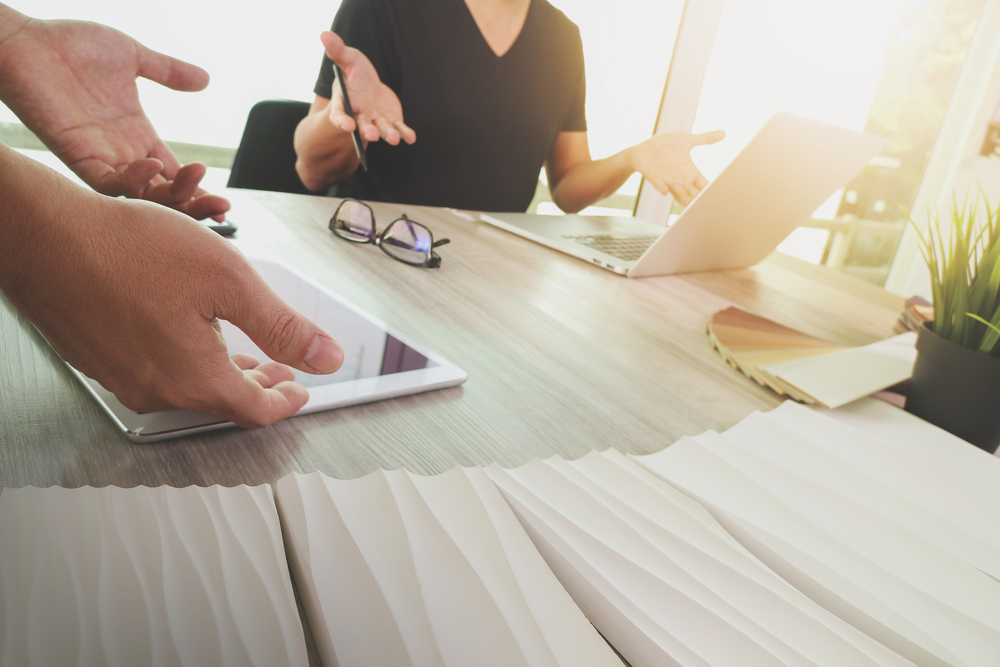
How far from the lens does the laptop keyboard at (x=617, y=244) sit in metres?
1.12

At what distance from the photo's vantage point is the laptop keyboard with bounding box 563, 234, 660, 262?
3.68ft

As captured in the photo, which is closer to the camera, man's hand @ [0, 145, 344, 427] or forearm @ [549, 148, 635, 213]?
man's hand @ [0, 145, 344, 427]

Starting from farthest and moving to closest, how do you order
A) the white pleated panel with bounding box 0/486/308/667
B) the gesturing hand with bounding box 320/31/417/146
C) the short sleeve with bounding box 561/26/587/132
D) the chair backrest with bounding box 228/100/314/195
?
the short sleeve with bounding box 561/26/587/132
the chair backrest with bounding box 228/100/314/195
the gesturing hand with bounding box 320/31/417/146
the white pleated panel with bounding box 0/486/308/667

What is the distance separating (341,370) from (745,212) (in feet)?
2.58

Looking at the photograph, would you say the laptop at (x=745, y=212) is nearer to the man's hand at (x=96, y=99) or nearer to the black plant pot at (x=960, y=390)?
the black plant pot at (x=960, y=390)

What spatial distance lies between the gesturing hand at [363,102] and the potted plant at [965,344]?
0.80m

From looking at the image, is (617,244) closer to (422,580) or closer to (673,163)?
(673,163)

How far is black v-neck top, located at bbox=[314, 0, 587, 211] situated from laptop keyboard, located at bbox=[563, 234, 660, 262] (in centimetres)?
63

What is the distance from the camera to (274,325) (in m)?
0.39

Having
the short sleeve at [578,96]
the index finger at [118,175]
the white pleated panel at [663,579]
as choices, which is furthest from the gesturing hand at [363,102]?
the short sleeve at [578,96]

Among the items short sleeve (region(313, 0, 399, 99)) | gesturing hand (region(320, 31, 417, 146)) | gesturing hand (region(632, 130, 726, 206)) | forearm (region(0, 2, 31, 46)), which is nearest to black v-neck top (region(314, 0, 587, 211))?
short sleeve (region(313, 0, 399, 99))

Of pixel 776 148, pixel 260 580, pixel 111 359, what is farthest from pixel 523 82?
pixel 260 580

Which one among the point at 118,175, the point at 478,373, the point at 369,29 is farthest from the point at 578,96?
the point at 478,373

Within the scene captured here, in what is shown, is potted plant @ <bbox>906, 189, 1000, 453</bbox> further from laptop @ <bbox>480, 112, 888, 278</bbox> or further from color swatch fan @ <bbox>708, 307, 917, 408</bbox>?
laptop @ <bbox>480, 112, 888, 278</bbox>
